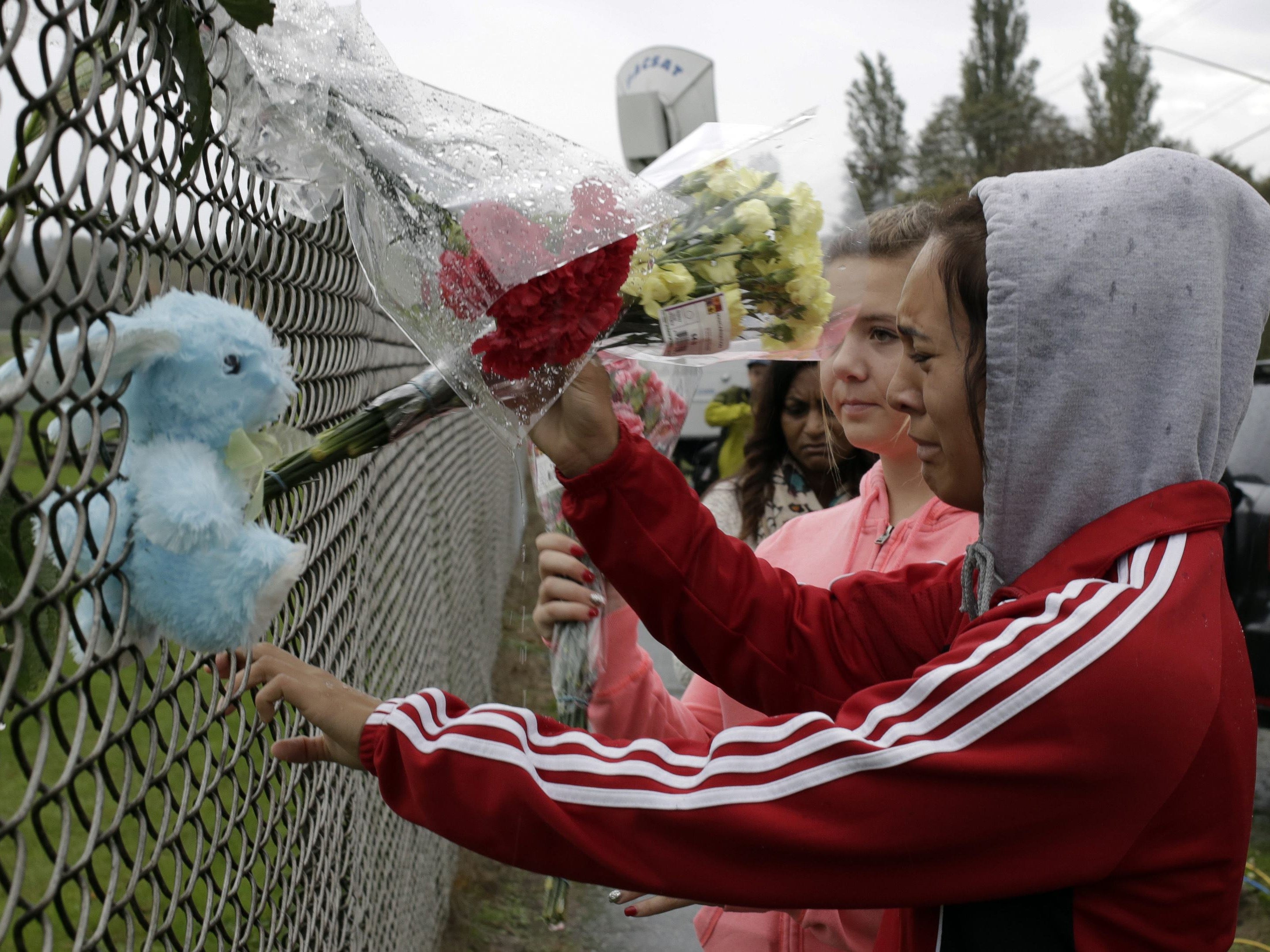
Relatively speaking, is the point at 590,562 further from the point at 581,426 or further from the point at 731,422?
the point at 731,422

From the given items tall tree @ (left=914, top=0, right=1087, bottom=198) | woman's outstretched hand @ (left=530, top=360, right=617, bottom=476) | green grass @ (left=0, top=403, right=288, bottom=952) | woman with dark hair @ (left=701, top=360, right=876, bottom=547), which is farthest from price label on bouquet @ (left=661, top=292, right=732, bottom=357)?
tall tree @ (left=914, top=0, right=1087, bottom=198)

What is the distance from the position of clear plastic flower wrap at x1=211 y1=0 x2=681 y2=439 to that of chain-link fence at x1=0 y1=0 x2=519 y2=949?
9 centimetres

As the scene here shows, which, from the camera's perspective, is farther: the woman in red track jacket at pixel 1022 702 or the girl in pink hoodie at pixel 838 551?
the girl in pink hoodie at pixel 838 551

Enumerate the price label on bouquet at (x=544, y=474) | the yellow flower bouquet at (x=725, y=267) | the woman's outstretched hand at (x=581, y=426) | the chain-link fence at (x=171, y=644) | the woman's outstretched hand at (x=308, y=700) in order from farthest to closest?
1. the price label on bouquet at (x=544, y=474)
2. the woman's outstretched hand at (x=581, y=426)
3. the yellow flower bouquet at (x=725, y=267)
4. the woman's outstretched hand at (x=308, y=700)
5. the chain-link fence at (x=171, y=644)

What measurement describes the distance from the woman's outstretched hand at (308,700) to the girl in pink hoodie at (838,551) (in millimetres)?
633

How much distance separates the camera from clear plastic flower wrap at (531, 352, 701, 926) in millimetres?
2076

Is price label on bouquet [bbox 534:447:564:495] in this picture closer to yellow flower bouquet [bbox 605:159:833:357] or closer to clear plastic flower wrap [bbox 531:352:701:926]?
clear plastic flower wrap [bbox 531:352:701:926]

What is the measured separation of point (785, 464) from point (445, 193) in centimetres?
247

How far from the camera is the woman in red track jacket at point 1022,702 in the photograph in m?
1.32

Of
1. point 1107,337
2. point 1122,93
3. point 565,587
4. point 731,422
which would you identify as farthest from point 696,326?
point 1122,93

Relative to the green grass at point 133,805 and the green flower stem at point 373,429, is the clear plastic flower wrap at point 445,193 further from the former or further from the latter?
the green grass at point 133,805

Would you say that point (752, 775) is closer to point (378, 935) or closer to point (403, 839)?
point (378, 935)

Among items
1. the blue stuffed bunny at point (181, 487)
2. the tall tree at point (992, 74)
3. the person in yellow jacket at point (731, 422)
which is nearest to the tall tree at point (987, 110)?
the tall tree at point (992, 74)

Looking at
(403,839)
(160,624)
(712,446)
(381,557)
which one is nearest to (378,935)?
(403,839)
